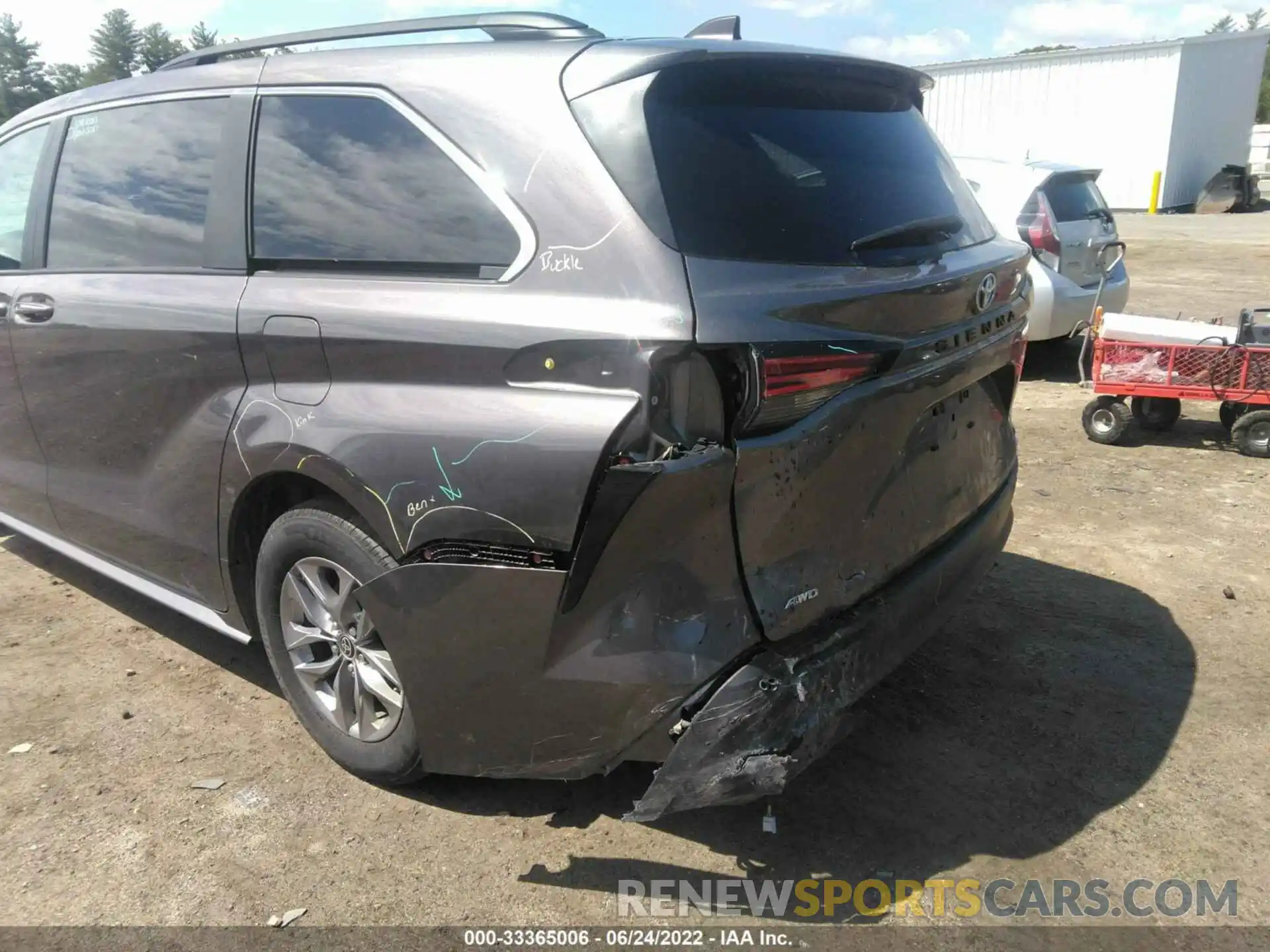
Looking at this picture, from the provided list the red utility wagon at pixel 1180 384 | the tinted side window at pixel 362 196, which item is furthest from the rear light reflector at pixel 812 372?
the red utility wagon at pixel 1180 384

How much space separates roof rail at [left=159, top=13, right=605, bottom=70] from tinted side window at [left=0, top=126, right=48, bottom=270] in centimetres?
124

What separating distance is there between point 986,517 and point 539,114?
5.90 ft

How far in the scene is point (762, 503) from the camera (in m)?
2.17

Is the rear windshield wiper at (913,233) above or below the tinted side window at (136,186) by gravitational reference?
below

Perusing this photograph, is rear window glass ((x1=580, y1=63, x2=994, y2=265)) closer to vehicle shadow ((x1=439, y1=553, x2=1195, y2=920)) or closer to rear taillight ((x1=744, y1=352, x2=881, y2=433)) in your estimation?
rear taillight ((x1=744, y1=352, x2=881, y2=433))

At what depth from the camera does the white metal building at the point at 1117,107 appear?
28.0 m

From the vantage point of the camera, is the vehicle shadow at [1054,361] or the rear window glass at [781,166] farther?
the vehicle shadow at [1054,361]

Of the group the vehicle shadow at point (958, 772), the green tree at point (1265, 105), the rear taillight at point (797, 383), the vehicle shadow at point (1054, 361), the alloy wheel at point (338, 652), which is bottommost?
the green tree at point (1265, 105)

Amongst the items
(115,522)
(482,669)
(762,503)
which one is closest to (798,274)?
(762,503)

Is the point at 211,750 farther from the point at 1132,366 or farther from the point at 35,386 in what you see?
the point at 1132,366

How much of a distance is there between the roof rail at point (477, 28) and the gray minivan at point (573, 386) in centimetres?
1

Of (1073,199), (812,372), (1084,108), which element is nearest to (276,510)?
(812,372)

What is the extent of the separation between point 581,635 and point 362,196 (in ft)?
4.28

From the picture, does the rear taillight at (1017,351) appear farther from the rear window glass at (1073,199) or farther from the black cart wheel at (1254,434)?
the rear window glass at (1073,199)
